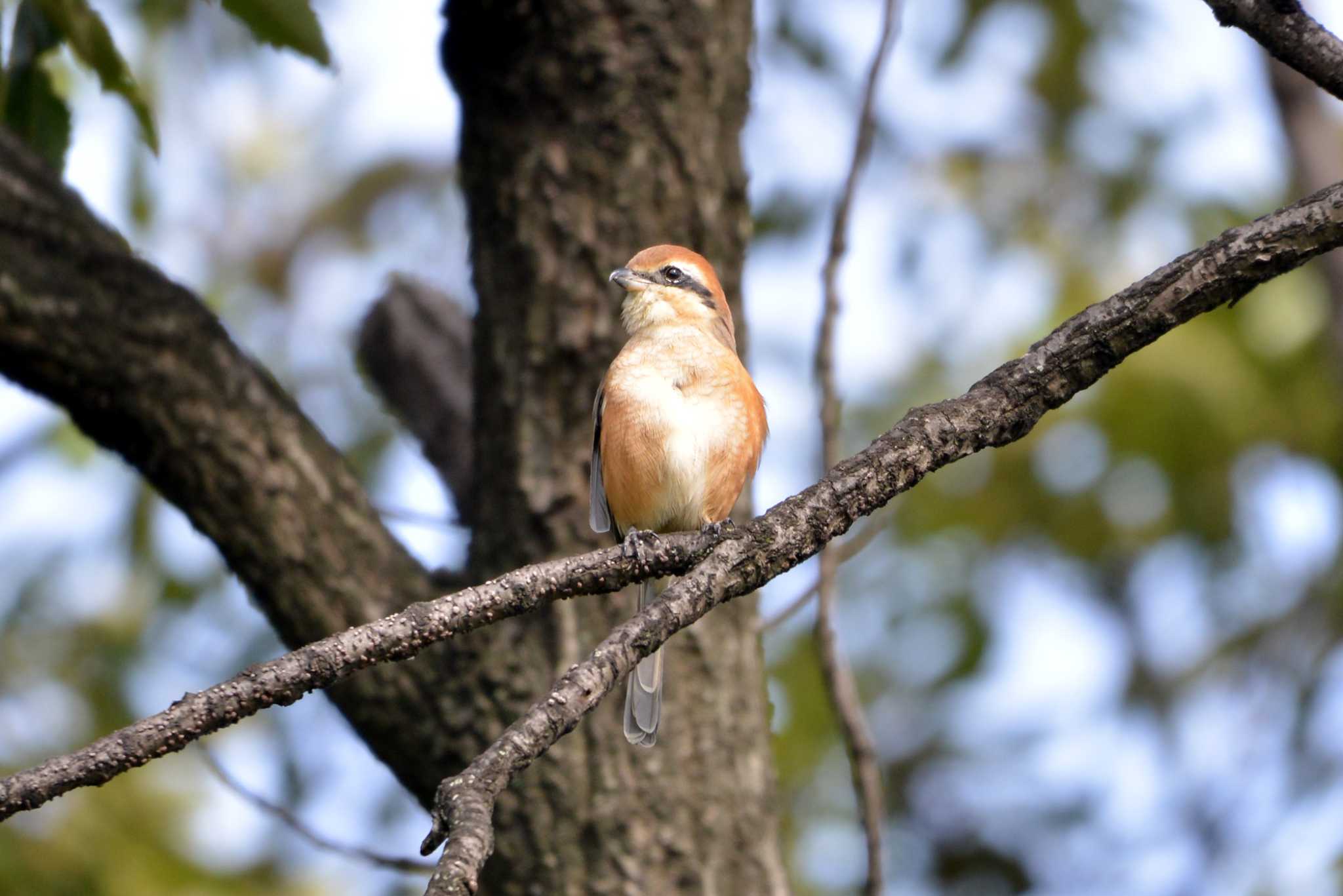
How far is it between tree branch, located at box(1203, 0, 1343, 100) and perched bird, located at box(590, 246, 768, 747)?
214 cm

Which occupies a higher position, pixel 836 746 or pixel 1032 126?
pixel 1032 126

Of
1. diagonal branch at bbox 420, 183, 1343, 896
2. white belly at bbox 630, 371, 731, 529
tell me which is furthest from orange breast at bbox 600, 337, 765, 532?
diagonal branch at bbox 420, 183, 1343, 896

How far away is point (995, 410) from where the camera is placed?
100 inches

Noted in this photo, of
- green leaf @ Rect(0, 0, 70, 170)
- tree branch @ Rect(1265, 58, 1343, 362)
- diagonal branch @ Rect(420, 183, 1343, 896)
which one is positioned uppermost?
tree branch @ Rect(1265, 58, 1343, 362)

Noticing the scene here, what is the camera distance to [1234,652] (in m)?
9.24

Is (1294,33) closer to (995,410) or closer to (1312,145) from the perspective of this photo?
(995,410)

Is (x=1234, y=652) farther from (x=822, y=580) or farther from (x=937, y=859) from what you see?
(x=822, y=580)

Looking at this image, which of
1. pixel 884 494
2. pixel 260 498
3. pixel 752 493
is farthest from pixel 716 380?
pixel 884 494

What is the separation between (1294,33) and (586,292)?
2.57m

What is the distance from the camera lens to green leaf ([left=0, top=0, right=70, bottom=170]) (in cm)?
380

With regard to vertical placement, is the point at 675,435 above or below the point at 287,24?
below

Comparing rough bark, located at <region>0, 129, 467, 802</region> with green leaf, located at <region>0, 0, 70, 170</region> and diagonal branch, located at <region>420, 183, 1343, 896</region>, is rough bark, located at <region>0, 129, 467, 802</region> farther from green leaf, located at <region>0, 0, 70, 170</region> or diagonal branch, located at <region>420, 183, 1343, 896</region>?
diagonal branch, located at <region>420, 183, 1343, 896</region>

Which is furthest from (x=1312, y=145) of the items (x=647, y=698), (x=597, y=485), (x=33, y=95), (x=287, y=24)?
(x=33, y=95)

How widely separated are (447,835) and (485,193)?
3.32 meters
